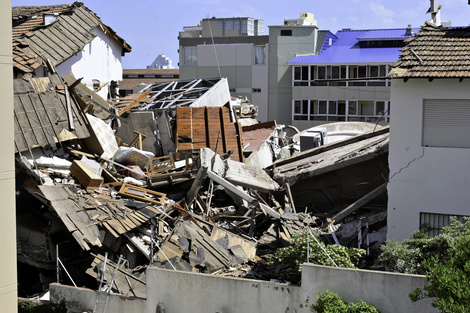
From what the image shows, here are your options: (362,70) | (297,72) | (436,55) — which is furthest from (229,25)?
(436,55)

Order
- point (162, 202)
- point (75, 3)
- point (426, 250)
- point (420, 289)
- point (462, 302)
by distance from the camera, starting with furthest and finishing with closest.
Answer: point (75, 3)
point (162, 202)
point (426, 250)
point (420, 289)
point (462, 302)

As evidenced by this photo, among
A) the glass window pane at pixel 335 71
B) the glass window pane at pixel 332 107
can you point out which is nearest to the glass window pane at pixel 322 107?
the glass window pane at pixel 332 107

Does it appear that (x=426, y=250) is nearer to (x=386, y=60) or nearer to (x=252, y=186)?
(x=252, y=186)

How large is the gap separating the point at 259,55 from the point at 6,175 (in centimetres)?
4797

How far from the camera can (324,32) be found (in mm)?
56312

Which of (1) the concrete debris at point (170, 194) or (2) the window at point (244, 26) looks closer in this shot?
(1) the concrete debris at point (170, 194)

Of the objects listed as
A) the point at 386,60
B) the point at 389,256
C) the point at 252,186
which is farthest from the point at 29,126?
the point at 386,60

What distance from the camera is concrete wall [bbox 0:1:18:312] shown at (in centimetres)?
950

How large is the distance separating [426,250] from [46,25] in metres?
18.5

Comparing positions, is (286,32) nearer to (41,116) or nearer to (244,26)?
(244,26)

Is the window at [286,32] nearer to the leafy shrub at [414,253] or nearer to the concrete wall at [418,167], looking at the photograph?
the concrete wall at [418,167]

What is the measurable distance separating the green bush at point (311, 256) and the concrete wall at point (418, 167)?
2.17 m

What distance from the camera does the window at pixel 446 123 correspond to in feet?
55.8

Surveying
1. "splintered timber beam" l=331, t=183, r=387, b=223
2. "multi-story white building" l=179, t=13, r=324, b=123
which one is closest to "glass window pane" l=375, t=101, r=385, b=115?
"multi-story white building" l=179, t=13, r=324, b=123
